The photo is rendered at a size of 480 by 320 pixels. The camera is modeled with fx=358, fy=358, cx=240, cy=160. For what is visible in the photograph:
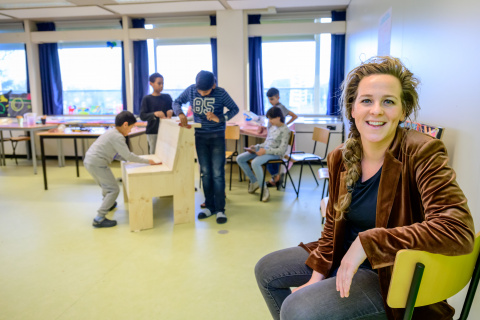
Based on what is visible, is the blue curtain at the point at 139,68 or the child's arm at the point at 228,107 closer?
the child's arm at the point at 228,107

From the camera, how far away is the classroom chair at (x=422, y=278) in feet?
2.77

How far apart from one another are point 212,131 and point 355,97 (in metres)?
2.20

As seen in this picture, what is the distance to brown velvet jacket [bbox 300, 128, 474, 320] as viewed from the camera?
2.98 ft

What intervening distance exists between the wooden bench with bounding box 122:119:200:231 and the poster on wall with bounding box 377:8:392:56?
67.7 inches

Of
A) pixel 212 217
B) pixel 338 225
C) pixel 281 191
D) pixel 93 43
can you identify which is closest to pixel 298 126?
pixel 281 191

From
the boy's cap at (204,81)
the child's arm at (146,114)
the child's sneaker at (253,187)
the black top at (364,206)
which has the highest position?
the boy's cap at (204,81)

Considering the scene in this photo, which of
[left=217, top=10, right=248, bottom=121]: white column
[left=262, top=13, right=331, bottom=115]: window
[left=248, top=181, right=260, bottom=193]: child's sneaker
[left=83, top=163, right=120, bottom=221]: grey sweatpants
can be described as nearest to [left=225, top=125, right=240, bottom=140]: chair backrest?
[left=248, top=181, right=260, bottom=193]: child's sneaker

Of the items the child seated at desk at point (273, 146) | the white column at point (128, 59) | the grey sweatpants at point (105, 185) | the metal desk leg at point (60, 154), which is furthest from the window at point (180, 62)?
the grey sweatpants at point (105, 185)

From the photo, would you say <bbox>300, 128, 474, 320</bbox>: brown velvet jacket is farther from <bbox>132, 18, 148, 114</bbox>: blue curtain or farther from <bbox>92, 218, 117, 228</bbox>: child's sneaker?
<bbox>132, 18, 148, 114</bbox>: blue curtain

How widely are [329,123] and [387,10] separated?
2759 millimetres

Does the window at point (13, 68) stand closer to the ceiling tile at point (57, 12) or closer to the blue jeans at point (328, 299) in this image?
the ceiling tile at point (57, 12)

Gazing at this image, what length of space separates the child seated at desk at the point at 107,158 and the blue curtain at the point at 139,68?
320 centimetres

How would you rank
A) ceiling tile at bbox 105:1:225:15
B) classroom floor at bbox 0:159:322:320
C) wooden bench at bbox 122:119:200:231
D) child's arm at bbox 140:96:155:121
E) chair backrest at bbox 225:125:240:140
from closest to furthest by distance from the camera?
classroom floor at bbox 0:159:322:320 < wooden bench at bbox 122:119:200:231 < child's arm at bbox 140:96:155:121 < chair backrest at bbox 225:125:240:140 < ceiling tile at bbox 105:1:225:15

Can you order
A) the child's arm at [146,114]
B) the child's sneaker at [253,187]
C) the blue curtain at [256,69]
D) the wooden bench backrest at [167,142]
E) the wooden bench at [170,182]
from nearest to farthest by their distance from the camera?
1. the wooden bench at [170,182]
2. the wooden bench backrest at [167,142]
3. the child's arm at [146,114]
4. the child's sneaker at [253,187]
5. the blue curtain at [256,69]
